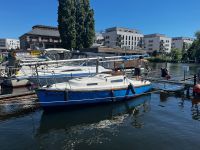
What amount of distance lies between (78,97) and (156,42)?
163780 mm

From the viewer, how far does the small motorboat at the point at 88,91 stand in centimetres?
1758

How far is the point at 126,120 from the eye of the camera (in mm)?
16234

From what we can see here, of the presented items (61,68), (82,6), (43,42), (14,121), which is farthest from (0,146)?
(43,42)

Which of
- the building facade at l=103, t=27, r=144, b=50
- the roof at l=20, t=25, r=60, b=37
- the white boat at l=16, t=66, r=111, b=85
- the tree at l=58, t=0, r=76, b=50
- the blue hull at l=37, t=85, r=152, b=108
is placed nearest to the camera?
the blue hull at l=37, t=85, r=152, b=108

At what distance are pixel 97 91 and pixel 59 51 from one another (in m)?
21.1

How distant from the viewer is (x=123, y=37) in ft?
515

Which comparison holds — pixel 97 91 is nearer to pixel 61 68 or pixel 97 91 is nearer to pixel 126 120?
pixel 126 120

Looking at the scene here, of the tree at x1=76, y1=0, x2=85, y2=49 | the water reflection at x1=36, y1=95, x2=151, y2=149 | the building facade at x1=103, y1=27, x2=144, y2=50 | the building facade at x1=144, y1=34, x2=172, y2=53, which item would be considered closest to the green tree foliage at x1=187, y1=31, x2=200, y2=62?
the building facade at x1=103, y1=27, x2=144, y2=50

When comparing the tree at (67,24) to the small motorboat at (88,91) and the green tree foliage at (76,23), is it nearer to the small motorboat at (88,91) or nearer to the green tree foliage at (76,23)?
the green tree foliage at (76,23)

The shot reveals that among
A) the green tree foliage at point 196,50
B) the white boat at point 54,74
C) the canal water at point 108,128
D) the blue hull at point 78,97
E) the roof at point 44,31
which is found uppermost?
the roof at point 44,31

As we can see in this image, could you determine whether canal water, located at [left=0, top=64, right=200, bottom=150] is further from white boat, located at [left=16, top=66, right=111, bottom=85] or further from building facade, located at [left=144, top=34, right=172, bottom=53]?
building facade, located at [left=144, top=34, right=172, bottom=53]

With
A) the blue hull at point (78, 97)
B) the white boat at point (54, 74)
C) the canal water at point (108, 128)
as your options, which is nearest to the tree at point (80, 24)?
the white boat at point (54, 74)

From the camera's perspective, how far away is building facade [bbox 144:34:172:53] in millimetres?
170875

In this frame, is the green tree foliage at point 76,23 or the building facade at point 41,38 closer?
the green tree foliage at point 76,23
